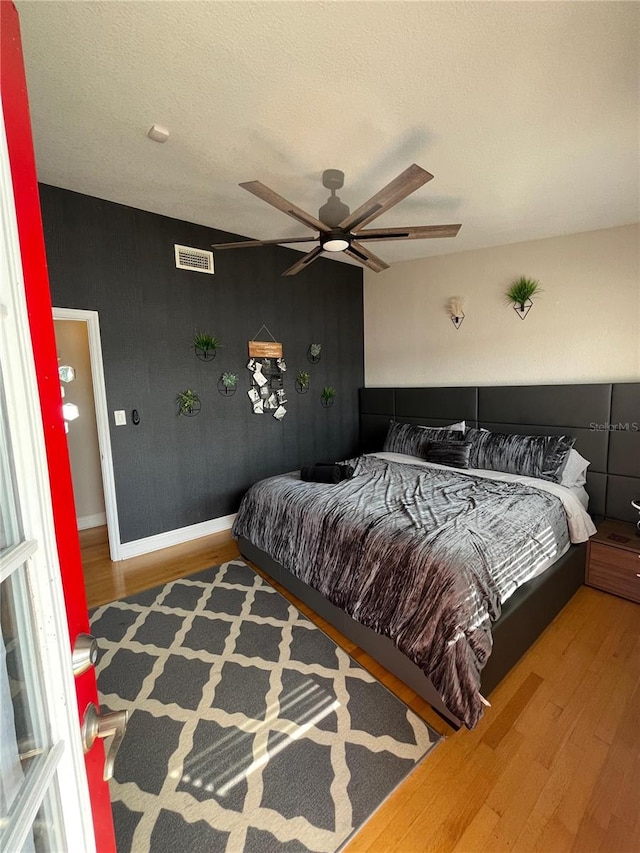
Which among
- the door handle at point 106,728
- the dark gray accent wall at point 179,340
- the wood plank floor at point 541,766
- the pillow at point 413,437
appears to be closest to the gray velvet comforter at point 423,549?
the wood plank floor at point 541,766

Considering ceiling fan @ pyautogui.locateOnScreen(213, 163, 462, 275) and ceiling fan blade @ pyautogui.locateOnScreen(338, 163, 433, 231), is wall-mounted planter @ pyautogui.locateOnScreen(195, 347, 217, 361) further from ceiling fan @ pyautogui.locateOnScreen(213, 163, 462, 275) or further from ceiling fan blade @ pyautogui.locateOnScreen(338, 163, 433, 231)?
ceiling fan blade @ pyautogui.locateOnScreen(338, 163, 433, 231)

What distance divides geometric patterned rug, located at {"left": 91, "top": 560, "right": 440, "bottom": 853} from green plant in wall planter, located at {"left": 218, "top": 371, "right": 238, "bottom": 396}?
1.99m

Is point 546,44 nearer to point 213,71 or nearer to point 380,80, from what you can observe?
point 380,80

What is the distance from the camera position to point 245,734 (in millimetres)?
1590

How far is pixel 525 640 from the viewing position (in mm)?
1915

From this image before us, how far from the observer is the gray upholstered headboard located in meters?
2.82

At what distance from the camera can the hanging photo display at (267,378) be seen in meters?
3.79

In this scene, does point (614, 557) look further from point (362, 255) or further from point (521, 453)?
point (362, 255)

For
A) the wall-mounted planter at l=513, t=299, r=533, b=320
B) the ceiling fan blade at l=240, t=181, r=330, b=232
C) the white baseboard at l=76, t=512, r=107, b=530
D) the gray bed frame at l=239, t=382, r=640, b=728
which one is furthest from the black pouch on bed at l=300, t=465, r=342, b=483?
the white baseboard at l=76, t=512, r=107, b=530

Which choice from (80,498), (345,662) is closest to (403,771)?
(345,662)

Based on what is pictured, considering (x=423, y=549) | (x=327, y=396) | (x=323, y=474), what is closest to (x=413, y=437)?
(x=327, y=396)

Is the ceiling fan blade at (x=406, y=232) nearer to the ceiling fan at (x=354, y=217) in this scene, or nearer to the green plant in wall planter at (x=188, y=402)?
the ceiling fan at (x=354, y=217)

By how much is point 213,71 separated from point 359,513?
89.3 inches

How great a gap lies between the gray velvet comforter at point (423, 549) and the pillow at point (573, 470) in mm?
428
